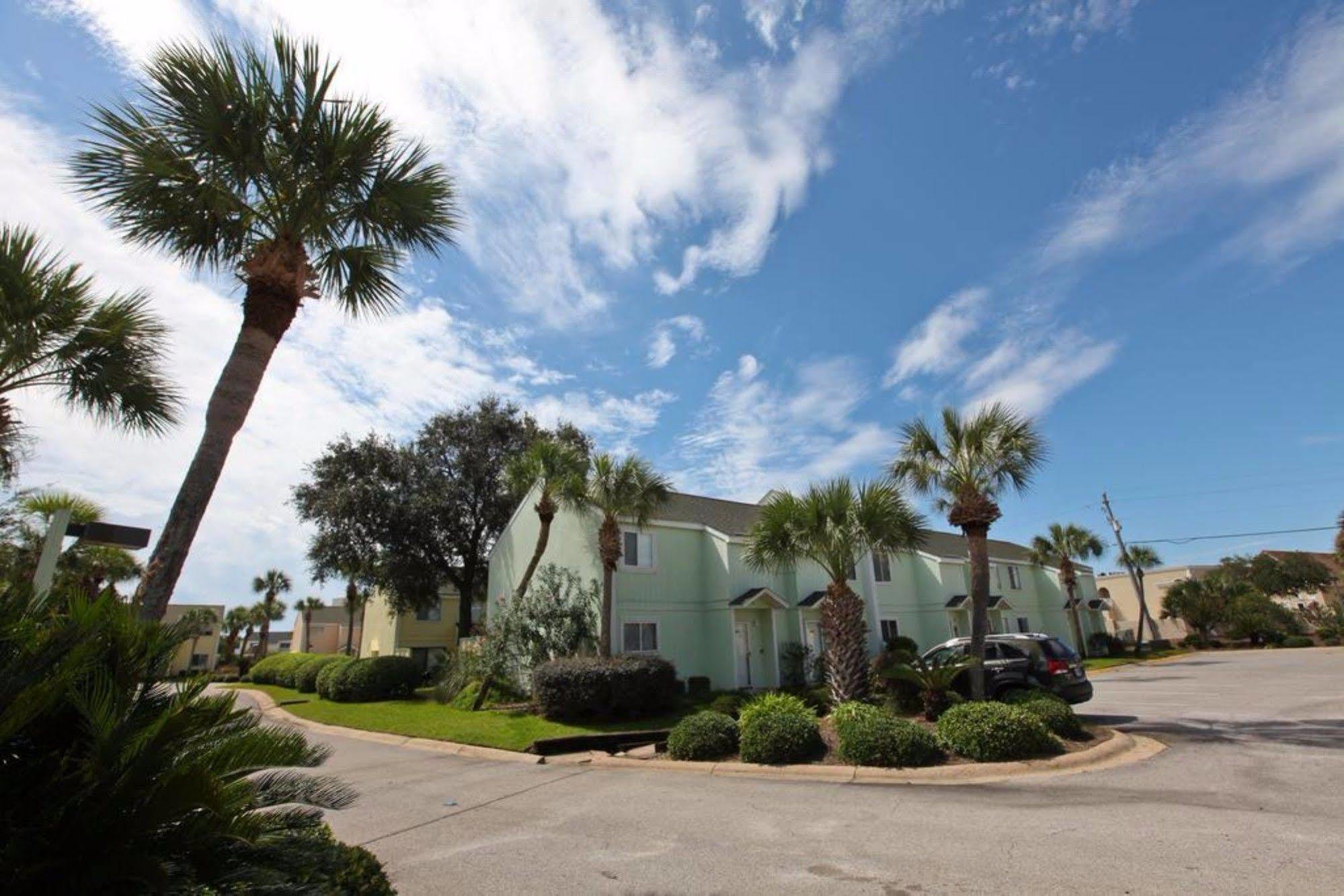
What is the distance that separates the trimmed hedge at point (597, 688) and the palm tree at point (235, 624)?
4839cm

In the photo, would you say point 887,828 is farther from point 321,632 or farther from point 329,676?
point 321,632

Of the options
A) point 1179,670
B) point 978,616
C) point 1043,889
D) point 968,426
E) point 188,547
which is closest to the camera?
point 1043,889

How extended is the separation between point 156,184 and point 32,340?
2.45 meters

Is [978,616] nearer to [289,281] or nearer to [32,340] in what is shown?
[289,281]

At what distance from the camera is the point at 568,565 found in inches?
950

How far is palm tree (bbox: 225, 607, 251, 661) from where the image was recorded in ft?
177

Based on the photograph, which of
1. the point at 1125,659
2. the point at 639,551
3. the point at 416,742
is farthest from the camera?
the point at 1125,659

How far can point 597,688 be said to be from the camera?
57.0 feet

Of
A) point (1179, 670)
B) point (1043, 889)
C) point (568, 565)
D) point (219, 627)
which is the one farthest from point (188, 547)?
point (219, 627)

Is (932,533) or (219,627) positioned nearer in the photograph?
(932,533)

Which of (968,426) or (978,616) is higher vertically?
(968,426)

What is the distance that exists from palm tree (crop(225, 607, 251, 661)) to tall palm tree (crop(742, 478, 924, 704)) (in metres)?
54.5

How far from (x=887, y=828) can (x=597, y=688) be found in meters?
11.2

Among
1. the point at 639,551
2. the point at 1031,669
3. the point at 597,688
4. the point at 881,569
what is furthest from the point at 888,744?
the point at 881,569
